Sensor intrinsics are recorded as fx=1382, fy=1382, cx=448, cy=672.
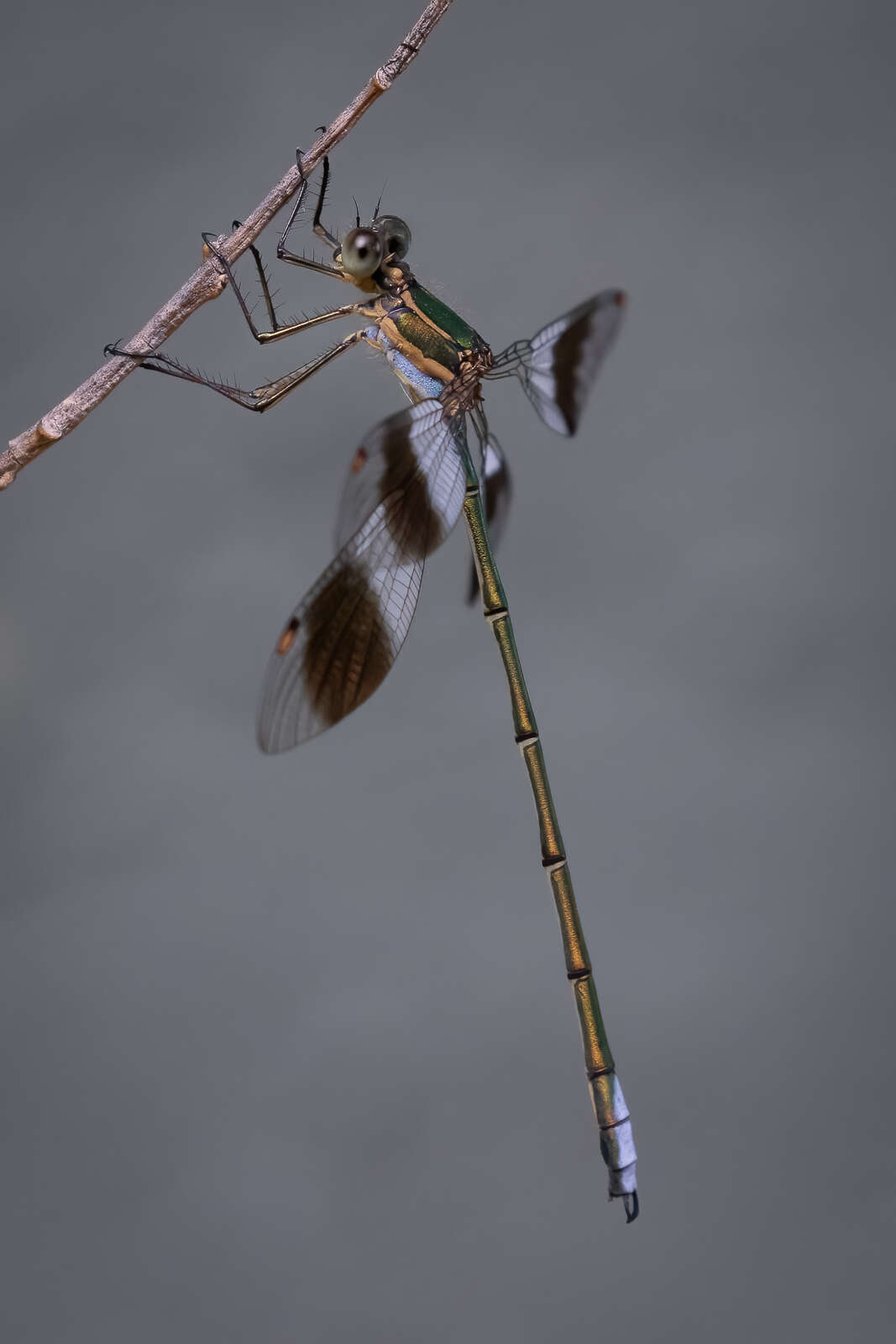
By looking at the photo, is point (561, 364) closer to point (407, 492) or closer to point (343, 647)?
point (407, 492)

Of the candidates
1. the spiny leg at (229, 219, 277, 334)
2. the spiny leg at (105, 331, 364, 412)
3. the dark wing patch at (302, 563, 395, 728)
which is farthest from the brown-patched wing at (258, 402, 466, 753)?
the spiny leg at (229, 219, 277, 334)

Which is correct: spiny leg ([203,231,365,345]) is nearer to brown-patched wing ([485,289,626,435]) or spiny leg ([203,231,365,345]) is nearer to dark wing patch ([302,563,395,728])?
brown-patched wing ([485,289,626,435])

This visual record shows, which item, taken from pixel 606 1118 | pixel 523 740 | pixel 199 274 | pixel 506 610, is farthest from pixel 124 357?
pixel 606 1118

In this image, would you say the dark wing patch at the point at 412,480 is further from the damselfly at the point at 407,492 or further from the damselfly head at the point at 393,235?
the damselfly head at the point at 393,235

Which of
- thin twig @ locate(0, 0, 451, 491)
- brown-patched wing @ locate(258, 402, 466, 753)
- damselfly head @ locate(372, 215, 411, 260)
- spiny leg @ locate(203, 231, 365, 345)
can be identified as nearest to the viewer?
brown-patched wing @ locate(258, 402, 466, 753)

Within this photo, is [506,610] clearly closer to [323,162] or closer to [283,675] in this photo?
[283,675]
